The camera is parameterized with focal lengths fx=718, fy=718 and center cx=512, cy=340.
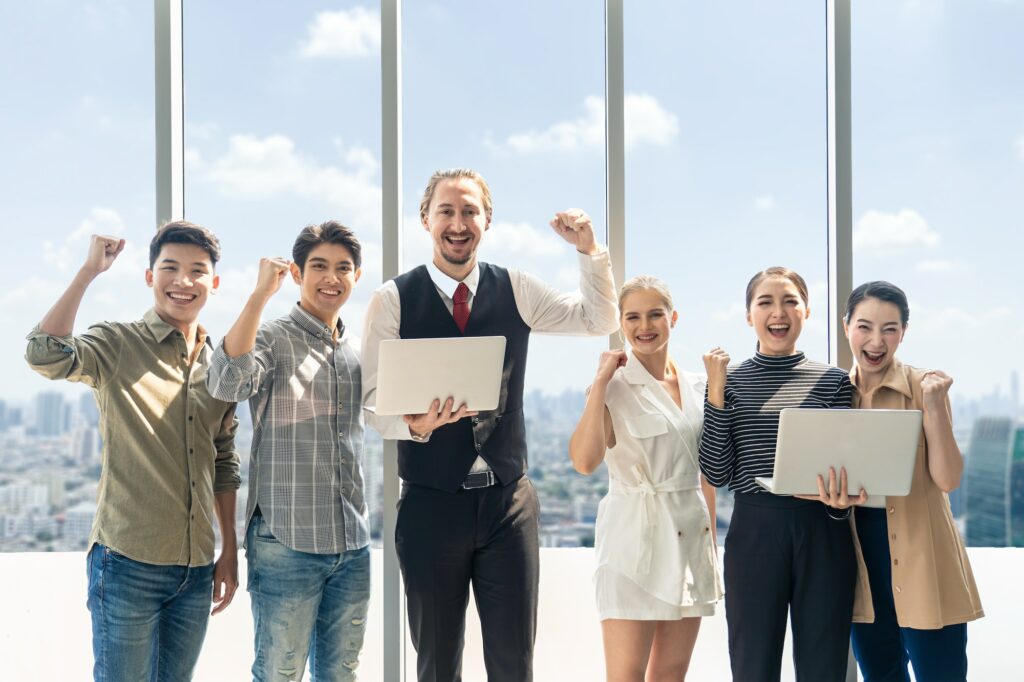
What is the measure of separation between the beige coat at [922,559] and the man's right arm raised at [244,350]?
157 cm

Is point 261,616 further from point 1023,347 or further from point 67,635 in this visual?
point 1023,347

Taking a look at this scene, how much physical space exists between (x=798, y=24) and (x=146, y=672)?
9.06 ft

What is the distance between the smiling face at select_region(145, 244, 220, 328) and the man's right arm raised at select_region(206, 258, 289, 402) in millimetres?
210

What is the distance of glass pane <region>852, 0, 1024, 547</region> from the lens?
244 centimetres

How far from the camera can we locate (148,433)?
1743 mm

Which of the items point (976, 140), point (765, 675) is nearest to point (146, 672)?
point (765, 675)

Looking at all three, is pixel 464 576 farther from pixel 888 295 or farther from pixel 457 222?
pixel 888 295

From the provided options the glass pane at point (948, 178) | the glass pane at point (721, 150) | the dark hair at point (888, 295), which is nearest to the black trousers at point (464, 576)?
the glass pane at point (721, 150)

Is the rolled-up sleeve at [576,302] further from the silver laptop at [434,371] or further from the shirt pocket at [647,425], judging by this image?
the silver laptop at [434,371]

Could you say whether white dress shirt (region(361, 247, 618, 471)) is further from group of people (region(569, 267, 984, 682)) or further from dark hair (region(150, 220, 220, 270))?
dark hair (region(150, 220, 220, 270))

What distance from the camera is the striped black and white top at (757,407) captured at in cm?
184

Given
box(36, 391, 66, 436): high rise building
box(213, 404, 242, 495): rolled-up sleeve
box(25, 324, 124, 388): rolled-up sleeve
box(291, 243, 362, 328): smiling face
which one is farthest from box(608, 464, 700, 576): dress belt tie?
box(36, 391, 66, 436): high rise building

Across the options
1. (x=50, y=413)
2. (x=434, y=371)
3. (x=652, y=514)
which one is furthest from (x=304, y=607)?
(x=50, y=413)

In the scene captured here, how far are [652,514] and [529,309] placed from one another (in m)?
0.65
